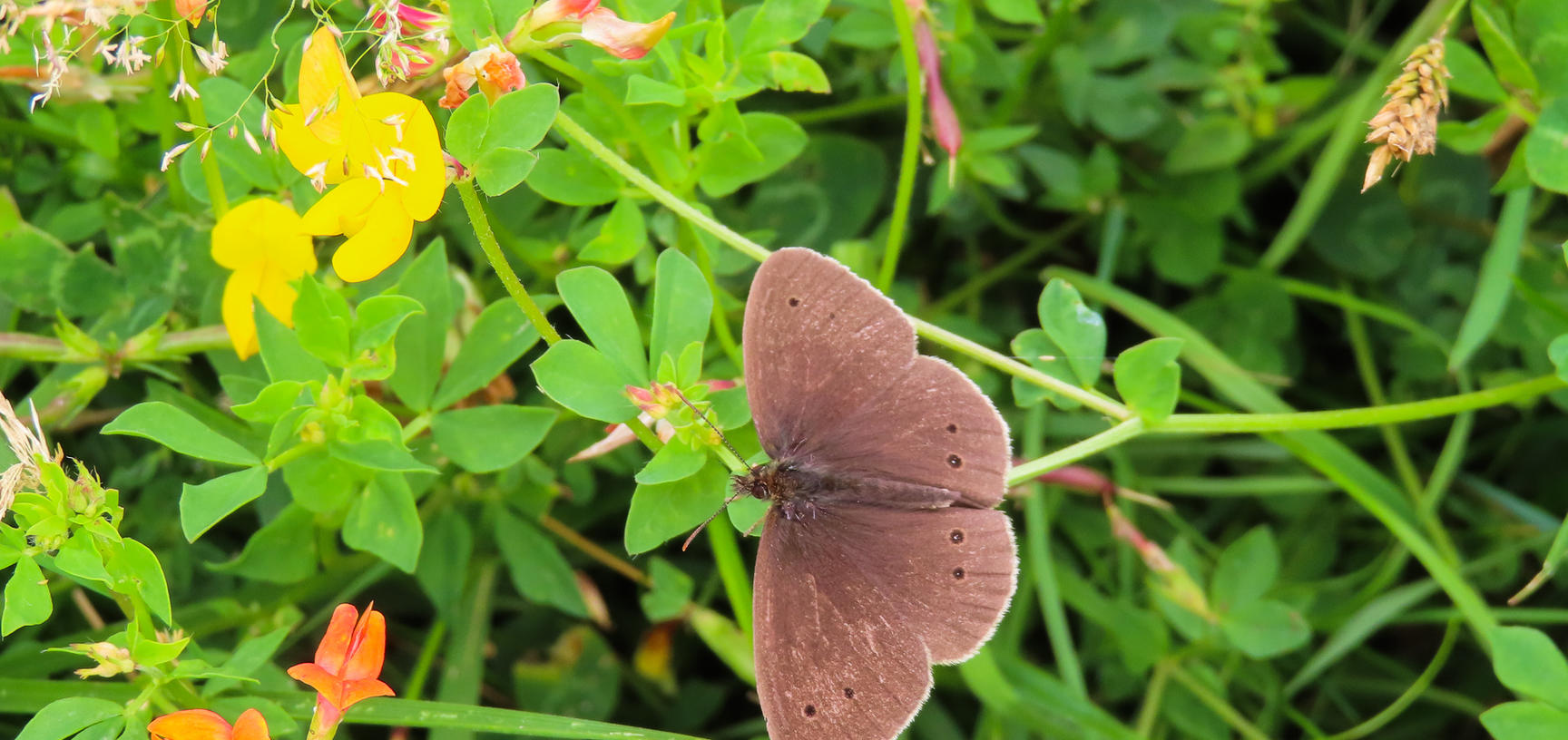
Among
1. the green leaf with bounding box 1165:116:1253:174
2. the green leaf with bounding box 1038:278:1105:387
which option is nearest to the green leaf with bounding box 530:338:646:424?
the green leaf with bounding box 1038:278:1105:387

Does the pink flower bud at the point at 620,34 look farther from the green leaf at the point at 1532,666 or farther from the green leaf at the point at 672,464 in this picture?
the green leaf at the point at 1532,666

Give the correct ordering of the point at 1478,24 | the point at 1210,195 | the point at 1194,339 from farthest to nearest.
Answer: the point at 1210,195 → the point at 1194,339 → the point at 1478,24

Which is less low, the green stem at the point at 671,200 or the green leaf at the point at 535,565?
the green stem at the point at 671,200

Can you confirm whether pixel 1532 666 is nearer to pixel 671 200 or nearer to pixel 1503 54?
pixel 1503 54

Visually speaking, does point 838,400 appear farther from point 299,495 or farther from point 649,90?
point 299,495

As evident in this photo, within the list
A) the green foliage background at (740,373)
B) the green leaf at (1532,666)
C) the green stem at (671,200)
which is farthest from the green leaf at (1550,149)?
the green stem at (671,200)

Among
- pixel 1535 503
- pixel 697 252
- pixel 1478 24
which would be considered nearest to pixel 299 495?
pixel 697 252
